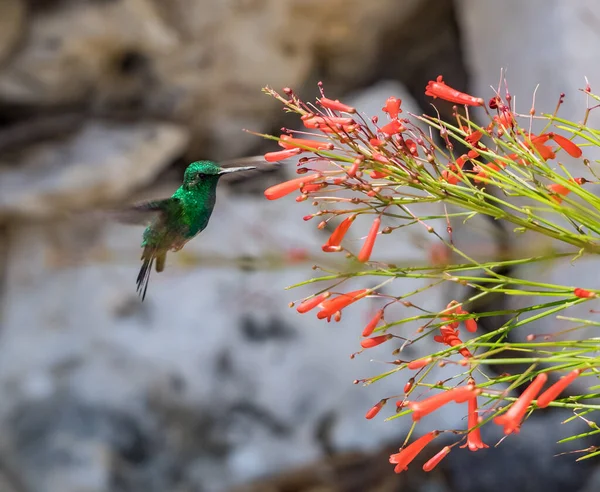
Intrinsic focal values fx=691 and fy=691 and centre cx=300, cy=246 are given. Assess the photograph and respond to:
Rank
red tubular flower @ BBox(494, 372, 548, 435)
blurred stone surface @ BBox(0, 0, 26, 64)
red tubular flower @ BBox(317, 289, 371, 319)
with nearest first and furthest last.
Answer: red tubular flower @ BBox(494, 372, 548, 435) < red tubular flower @ BBox(317, 289, 371, 319) < blurred stone surface @ BBox(0, 0, 26, 64)

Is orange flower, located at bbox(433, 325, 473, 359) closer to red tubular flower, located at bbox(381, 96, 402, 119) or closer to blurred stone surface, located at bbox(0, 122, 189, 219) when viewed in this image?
red tubular flower, located at bbox(381, 96, 402, 119)

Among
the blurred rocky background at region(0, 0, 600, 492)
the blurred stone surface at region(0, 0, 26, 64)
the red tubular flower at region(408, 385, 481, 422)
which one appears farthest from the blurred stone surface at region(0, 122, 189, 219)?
the red tubular flower at region(408, 385, 481, 422)

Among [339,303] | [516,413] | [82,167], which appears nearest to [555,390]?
[516,413]

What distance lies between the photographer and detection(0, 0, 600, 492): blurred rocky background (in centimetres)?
156

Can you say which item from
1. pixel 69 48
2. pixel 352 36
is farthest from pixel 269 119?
pixel 69 48

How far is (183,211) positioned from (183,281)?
1247mm

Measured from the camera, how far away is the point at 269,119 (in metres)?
1.87

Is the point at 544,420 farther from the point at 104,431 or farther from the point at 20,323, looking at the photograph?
the point at 20,323

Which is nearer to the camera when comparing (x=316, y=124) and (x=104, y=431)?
(x=316, y=124)

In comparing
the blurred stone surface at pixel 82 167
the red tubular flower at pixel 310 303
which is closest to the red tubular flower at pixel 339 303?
the red tubular flower at pixel 310 303

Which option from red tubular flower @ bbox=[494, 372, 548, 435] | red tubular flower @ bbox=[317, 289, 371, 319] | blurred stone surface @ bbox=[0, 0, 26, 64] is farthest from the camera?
blurred stone surface @ bbox=[0, 0, 26, 64]

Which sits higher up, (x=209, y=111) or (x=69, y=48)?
(x=69, y=48)

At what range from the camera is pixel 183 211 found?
21.4 inches

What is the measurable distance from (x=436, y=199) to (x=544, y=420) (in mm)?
1419
